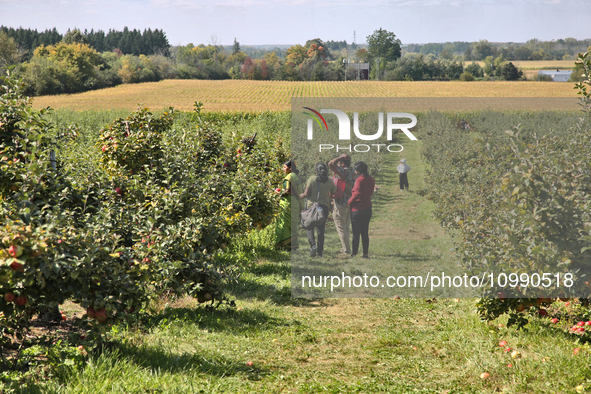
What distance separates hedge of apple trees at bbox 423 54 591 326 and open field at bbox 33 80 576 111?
1381 inches

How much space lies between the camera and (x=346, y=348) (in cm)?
394

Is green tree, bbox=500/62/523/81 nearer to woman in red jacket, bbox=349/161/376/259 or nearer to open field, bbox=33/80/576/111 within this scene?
open field, bbox=33/80/576/111

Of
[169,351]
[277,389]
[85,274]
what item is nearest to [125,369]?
[169,351]

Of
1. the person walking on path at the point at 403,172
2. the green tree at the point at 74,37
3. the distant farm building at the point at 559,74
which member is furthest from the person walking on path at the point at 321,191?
the green tree at the point at 74,37

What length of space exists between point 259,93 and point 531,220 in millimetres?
48116

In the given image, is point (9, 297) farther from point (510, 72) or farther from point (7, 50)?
point (7, 50)

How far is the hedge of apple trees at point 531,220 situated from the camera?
3.61 metres

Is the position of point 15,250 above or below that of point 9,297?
above

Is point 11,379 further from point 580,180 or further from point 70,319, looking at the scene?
point 580,180

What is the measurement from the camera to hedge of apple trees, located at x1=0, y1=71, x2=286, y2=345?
263cm

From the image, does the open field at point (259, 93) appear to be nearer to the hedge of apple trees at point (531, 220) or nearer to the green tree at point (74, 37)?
the hedge of apple trees at point (531, 220)

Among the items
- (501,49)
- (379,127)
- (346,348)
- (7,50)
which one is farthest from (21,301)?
(501,49)

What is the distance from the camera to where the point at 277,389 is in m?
3.09

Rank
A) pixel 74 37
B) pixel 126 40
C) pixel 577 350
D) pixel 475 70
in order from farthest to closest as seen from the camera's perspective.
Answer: pixel 126 40, pixel 74 37, pixel 475 70, pixel 577 350
